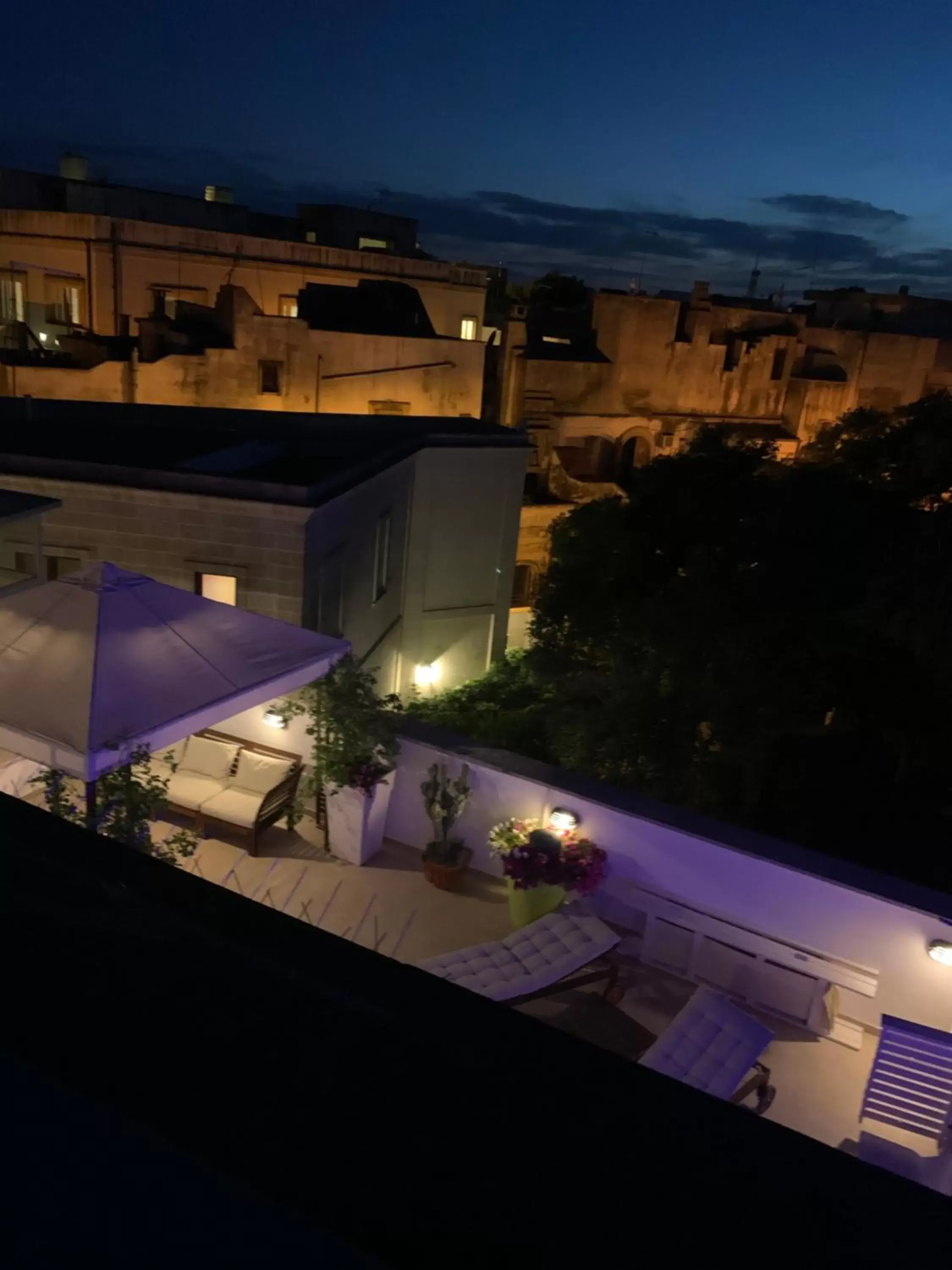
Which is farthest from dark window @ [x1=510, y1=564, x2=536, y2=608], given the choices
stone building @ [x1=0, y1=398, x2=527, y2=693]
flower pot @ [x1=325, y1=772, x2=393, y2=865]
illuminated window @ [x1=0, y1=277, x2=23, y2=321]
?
flower pot @ [x1=325, y1=772, x2=393, y2=865]

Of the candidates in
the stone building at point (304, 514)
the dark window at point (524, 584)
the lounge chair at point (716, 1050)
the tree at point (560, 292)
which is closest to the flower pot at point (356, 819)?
the stone building at point (304, 514)

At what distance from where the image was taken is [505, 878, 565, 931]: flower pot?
269 inches

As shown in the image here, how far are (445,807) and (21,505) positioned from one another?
4521mm

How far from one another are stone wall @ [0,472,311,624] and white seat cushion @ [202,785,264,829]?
2.89m

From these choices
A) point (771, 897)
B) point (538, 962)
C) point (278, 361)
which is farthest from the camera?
point (278, 361)

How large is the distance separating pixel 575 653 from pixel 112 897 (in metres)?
13.1

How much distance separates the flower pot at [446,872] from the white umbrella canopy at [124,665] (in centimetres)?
182

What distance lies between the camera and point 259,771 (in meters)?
8.05

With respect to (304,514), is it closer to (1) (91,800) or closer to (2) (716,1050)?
(1) (91,800)

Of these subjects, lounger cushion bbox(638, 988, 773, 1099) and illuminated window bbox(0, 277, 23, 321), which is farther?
illuminated window bbox(0, 277, 23, 321)

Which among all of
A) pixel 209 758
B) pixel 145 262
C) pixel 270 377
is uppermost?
pixel 145 262

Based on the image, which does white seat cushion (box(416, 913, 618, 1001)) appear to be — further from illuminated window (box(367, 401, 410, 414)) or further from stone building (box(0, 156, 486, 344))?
stone building (box(0, 156, 486, 344))

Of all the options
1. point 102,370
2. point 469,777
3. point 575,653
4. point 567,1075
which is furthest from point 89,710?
point 102,370

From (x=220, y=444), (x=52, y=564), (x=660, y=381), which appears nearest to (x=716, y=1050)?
(x=52, y=564)
